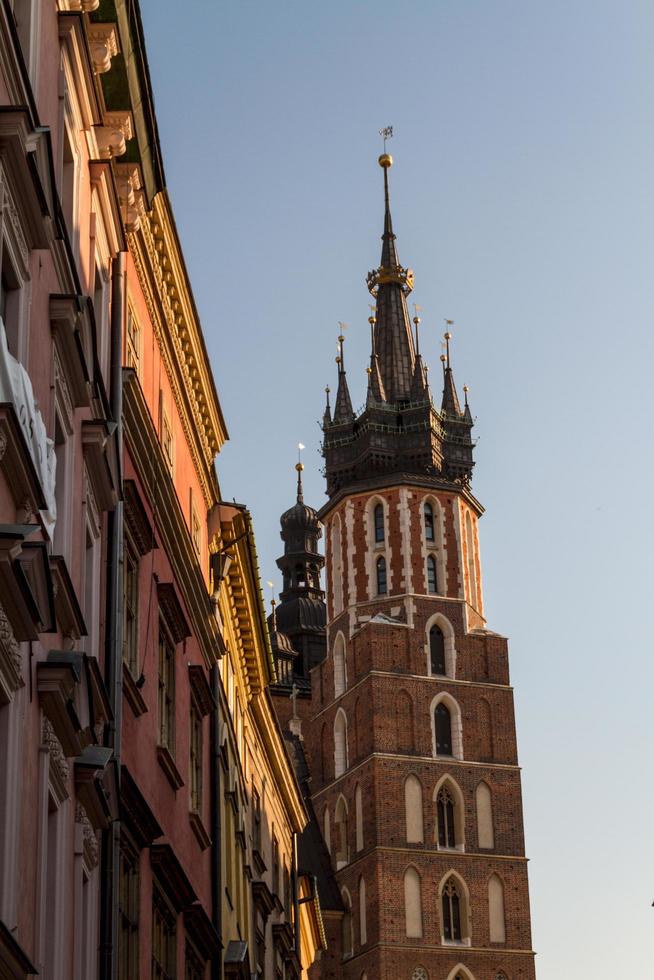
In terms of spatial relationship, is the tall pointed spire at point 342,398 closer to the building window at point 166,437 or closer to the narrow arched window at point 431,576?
the narrow arched window at point 431,576

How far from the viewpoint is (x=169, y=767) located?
19.0 meters

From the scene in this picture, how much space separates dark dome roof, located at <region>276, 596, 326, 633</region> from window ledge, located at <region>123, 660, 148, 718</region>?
266ft

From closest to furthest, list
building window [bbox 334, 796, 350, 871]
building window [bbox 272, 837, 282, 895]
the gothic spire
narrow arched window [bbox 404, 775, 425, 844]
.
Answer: building window [bbox 272, 837, 282, 895] < narrow arched window [bbox 404, 775, 425, 844] < building window [bbox 334, 796, 350, 871] < the gothic spire

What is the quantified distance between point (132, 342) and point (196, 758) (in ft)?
18.6

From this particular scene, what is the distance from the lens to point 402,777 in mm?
66500

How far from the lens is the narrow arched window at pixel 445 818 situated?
6638cm

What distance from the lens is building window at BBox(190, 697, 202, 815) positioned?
2183 cm

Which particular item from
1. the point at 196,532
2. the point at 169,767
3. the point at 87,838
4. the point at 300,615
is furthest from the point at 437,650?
the point at 87,838

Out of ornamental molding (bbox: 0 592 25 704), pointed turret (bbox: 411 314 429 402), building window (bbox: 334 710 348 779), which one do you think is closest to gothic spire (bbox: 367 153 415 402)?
pointed turret (bbox: 411 314 429 402)

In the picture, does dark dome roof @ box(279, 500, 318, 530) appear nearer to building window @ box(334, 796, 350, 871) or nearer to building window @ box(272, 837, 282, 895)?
building window @ box(334, 796, 350, 871)

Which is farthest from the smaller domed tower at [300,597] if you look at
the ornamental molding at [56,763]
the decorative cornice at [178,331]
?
the ornamental molding at [56,763]

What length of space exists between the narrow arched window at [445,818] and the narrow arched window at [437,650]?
4.77 metres

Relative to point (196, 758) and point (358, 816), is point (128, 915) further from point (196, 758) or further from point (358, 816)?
point (358, 816)

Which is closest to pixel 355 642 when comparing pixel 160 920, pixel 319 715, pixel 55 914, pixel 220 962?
pixel 319 715
